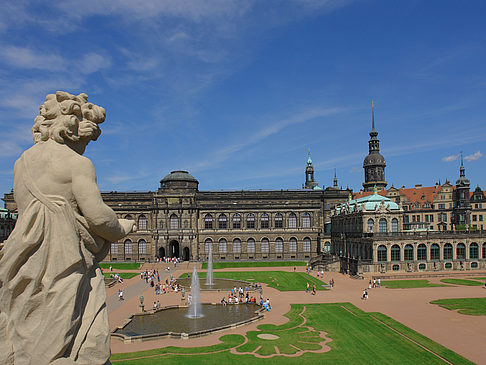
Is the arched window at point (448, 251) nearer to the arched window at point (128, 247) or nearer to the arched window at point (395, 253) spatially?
the arched window at point (395, 253)

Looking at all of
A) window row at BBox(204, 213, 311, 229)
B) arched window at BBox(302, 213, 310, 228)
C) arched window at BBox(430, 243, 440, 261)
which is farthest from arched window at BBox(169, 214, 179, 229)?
arched window at BBox(430, 243, 440, 261)

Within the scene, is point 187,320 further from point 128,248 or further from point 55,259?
point 128,248

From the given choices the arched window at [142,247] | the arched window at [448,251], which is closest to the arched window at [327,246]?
the arched window at [448,251]

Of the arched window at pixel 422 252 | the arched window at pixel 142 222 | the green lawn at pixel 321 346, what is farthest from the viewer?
the arched window at pixel 142 222

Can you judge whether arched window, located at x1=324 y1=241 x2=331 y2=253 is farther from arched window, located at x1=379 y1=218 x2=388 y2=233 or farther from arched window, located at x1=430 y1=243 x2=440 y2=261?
arched window, located at x1=430 y1=243 x2=440 y2=261

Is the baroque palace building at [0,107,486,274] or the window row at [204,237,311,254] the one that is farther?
the window row at [204,237,311,254]

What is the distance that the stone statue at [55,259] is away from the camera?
6.14m

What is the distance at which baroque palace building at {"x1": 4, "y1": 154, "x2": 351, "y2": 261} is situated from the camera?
83000mm

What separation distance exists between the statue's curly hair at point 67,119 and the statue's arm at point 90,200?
0.67 m

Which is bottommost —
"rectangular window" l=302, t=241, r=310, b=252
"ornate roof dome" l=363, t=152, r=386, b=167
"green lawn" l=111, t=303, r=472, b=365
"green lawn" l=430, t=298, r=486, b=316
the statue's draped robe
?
"green lawn" l=430, t=298, r=486, b=316

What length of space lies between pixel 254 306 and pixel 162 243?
50.1 metres

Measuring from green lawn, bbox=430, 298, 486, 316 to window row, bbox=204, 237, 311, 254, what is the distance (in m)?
48.7

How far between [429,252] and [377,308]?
32.4 meters

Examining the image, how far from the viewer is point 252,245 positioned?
278 ft
